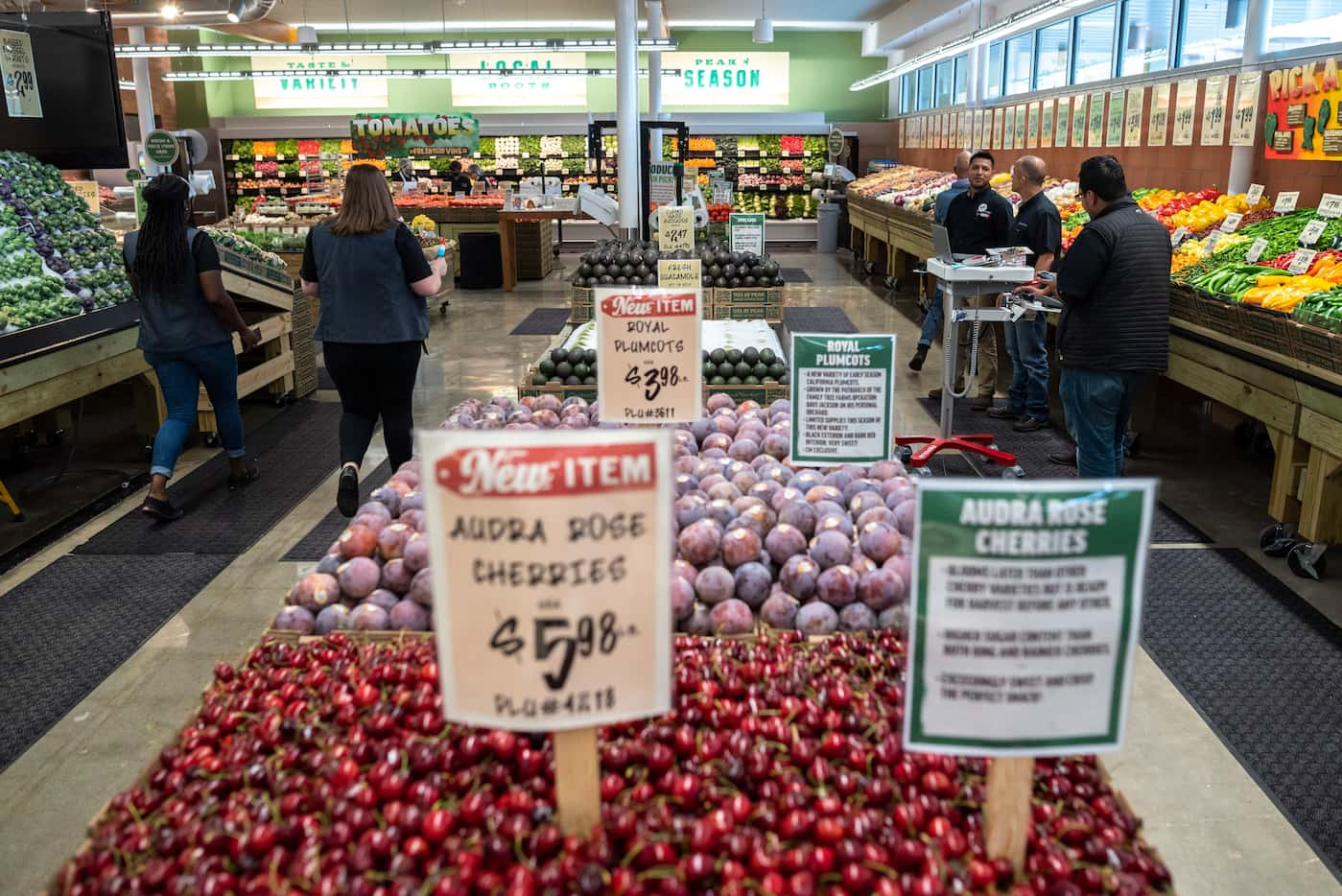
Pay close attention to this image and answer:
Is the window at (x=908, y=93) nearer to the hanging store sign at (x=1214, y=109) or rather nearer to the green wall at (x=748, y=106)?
the green wall at (x=748, y=106)

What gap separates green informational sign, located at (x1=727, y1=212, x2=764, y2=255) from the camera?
8953 millimetres

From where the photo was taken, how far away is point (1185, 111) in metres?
8.34

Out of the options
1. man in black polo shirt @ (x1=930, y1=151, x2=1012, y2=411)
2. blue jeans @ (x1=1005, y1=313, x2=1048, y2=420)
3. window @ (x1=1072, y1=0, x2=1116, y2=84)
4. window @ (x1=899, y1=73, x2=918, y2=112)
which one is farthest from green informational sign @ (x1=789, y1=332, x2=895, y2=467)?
window @ (x1=899, y1=73, x2=918, y2=112)

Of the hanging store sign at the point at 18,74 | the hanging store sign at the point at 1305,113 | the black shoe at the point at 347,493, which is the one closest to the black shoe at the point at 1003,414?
the hanging store sign at the point at 1305,113

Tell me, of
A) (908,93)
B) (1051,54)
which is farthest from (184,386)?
(908,93)

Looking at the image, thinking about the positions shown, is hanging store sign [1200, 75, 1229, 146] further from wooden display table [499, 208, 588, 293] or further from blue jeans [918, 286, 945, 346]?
wooden display table [499, 208, 588, 293]

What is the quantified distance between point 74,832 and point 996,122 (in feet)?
43.2

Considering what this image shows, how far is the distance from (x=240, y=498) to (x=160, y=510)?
48 cm

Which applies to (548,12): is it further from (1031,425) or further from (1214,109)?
(1031,425)

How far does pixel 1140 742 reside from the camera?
3.14 meters

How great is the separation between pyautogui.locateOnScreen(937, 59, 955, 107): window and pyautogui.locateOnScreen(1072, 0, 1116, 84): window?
14.4 feet

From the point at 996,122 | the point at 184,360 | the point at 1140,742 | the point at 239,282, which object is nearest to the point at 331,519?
the point at 184,360

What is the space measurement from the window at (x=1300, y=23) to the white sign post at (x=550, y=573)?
7.43 metres

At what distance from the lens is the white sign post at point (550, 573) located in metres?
1.38
